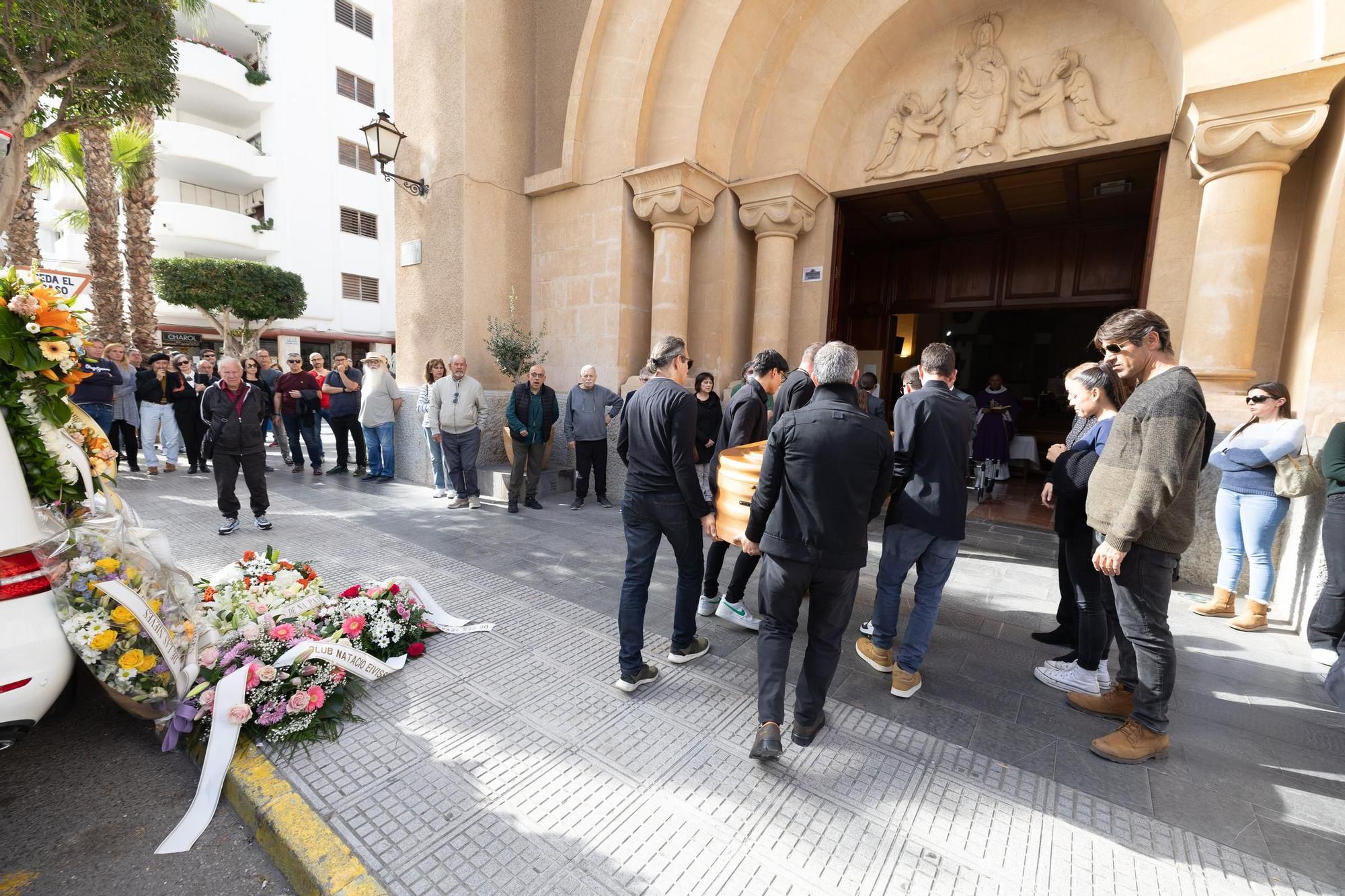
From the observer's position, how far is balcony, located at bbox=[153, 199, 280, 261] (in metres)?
21.5

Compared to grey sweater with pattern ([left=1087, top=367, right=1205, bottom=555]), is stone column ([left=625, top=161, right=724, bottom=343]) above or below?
above

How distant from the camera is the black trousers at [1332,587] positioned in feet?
11.3

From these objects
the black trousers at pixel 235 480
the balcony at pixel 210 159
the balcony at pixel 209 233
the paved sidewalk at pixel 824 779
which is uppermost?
the balcony at pixel 210 159

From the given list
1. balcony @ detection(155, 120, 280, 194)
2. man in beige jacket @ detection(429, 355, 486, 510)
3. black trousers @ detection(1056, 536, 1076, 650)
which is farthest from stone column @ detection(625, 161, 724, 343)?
balcony @ detection(155, 120, 280, 194)

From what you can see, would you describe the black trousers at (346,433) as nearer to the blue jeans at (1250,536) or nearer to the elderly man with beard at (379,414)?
the elderly man with beard at (379,414)

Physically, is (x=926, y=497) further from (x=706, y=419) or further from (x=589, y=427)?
(x=589, y=427)

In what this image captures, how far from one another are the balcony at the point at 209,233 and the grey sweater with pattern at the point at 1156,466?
2863 cm

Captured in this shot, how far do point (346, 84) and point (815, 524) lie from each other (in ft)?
104

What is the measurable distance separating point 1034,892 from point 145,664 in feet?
12.2

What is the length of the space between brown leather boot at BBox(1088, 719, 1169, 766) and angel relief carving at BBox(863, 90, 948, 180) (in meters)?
6.33

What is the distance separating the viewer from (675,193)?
6.96 m

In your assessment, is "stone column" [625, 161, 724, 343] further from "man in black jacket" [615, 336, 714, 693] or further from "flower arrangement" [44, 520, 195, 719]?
"flower arrangement" [44, 520, 195, 719]

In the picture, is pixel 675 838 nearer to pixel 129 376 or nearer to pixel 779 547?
pixel 779 547

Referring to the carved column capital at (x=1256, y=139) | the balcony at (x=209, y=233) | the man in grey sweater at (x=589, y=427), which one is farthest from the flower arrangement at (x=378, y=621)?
the balcony at (x=209, y=233)
